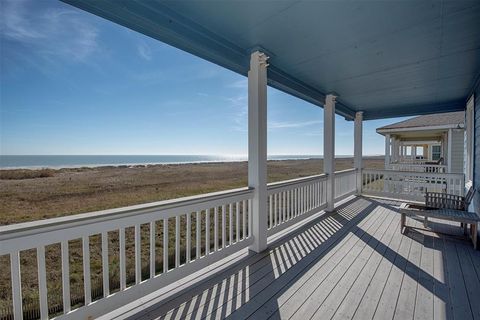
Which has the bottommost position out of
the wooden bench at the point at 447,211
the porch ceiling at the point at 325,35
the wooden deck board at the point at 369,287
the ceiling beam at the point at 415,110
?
the wooden deck board at the point at 369,287

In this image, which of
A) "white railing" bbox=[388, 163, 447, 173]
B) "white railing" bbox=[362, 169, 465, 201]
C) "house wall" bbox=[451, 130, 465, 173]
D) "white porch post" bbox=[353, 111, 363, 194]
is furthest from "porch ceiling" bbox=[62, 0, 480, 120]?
"house wall" bbox=[451, 130, 465, 173]

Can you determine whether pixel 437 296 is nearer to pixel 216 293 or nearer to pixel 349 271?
pixel 349 271

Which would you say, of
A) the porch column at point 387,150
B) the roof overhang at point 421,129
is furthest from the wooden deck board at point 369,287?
the porch column at point 387,150

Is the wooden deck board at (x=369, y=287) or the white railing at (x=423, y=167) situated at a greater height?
the white railing at (x=423, y=167)

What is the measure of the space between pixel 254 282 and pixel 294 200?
2.03 m

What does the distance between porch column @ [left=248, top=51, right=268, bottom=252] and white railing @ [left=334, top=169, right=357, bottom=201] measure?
3.26 meters

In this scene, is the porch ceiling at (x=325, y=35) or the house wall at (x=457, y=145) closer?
the porch ceiling at (x=325, y=35)

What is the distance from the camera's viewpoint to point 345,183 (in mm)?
6102

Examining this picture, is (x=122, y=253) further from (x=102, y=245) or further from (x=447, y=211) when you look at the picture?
(x=447, y=211)

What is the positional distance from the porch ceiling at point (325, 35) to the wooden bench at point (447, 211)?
2160mm

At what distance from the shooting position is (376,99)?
5.20 meters

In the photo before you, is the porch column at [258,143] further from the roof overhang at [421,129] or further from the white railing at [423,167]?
the roof overhang at [421,129]

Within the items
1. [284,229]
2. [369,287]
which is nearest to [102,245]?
[369,287]

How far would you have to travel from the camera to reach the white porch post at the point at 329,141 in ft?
15.9
